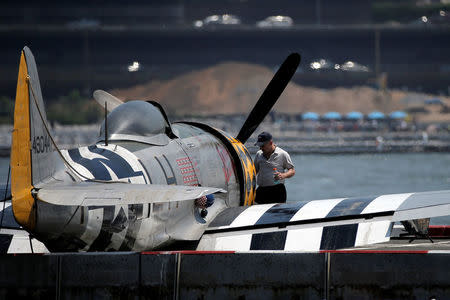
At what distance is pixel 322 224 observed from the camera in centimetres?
1052

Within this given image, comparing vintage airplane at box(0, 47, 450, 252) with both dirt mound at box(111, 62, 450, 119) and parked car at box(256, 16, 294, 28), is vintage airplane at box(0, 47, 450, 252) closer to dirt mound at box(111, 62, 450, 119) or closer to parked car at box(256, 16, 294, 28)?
dirt mound at box(111, 62, 450, 119)

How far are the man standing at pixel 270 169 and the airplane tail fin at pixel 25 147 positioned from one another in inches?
188

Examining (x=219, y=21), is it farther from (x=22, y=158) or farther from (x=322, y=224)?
(x=22, y=158)

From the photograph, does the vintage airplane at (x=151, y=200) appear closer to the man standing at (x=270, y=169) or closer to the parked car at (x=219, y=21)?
the man standing at (x=270, y=169)

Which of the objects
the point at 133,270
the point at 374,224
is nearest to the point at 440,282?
the point at 374,224

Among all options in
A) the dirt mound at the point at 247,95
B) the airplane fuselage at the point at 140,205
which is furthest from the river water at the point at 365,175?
the dirt mound at the point at 247,95

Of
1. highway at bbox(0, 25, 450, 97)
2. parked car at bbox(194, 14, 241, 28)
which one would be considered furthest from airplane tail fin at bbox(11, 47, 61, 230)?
parked car at bbox(194, 14, 241, 28)

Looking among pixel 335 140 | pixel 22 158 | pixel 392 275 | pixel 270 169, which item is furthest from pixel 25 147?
pixel 335 140

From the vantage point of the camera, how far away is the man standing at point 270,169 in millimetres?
12883

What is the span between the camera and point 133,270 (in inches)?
357

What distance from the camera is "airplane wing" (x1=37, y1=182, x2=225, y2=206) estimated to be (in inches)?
321

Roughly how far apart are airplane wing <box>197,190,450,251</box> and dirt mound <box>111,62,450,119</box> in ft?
221

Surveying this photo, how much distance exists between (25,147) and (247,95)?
74712 mm

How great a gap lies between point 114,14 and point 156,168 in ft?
283
